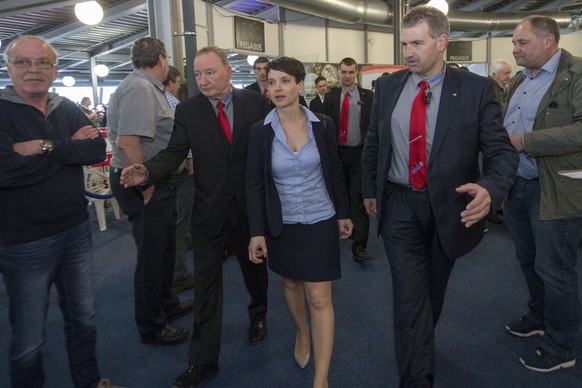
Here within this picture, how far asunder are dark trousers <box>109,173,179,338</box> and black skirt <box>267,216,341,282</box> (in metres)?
0.82

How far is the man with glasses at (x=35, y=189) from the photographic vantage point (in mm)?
1659

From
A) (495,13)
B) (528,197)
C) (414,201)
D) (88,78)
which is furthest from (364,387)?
(88,78)

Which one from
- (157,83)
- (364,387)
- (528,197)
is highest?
(157,83)

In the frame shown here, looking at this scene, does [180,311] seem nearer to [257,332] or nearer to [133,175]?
[257,332]

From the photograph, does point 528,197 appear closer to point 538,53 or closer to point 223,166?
point 538,53

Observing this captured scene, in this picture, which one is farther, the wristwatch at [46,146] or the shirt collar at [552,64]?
the shirt collar at [552,64]

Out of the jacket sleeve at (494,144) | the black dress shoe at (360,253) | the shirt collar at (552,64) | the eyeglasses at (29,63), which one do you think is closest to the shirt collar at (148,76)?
the eyeglasses at (29,63)

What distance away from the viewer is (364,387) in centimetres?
219

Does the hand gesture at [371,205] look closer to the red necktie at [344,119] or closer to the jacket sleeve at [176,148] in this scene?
the jacket sleeve at [176,148]

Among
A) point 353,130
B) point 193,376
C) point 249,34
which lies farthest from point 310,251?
point 249,34

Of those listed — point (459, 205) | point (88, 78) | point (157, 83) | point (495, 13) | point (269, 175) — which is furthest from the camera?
point (88, 78)

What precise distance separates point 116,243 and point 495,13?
388 inches

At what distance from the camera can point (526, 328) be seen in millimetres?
2639

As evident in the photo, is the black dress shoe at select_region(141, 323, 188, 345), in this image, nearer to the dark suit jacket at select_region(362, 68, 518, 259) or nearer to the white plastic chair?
the dark suit jacket at select_region(362, 68, 518, 259)
